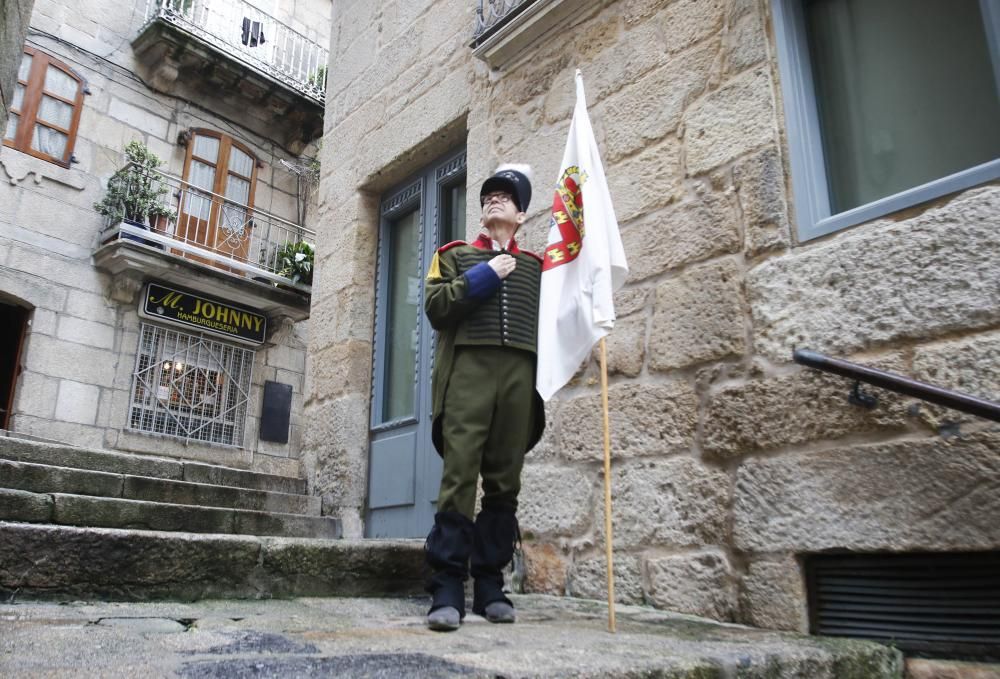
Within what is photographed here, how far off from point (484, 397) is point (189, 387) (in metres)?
8.47

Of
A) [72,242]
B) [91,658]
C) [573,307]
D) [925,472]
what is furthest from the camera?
[72,242]

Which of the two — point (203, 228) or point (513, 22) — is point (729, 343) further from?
point (203, 228)

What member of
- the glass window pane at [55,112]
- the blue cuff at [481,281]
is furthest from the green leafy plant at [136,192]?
Result: the blue cuff at [481,281]

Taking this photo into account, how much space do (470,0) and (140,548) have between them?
11.8 feet

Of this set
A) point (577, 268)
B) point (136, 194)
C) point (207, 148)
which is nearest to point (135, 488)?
point (577, 268)

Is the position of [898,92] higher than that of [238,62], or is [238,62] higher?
[238,62]

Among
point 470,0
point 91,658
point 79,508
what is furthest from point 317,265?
point 91,658

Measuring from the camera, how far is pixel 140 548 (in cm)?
233

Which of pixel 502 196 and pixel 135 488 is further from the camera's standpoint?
pixel 135 488

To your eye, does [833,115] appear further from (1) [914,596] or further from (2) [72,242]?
(2) [72,242]

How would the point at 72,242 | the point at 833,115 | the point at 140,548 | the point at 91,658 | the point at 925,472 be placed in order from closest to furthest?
the point at 91,658 → the point at 925,472 → the point at 140,548 → the point at 833,115 → the point at 72,242

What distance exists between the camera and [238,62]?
10922 mm

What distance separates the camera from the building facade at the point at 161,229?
344 inches

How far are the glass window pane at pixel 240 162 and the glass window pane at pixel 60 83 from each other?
7.19 ft
